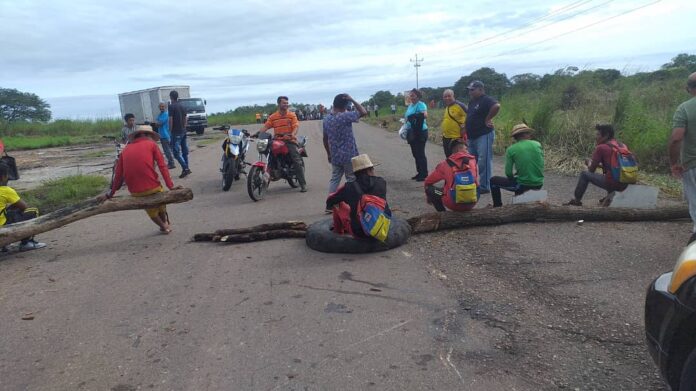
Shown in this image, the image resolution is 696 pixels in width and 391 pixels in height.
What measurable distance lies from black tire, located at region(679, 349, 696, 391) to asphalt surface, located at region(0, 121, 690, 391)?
29.2 inches

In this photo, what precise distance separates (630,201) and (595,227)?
1077 mm

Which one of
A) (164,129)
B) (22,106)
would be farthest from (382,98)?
(164,129)

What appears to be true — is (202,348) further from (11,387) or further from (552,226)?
(552,226)

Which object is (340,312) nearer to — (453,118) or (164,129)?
(453,118)

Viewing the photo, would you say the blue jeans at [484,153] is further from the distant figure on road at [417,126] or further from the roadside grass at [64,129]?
the roadside grass at [64,129]

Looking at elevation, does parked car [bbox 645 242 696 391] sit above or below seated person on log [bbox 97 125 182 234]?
below

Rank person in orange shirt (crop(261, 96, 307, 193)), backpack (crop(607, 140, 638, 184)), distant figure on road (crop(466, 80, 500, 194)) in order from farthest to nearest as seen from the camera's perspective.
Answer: person in orange shirt (crop(261, 96, 307, 193)) < distant figure on road (crop(466, 80, 500, 194)) < backpack (crop(607, 140, 638, 184))

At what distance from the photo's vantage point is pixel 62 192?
10.7 meters

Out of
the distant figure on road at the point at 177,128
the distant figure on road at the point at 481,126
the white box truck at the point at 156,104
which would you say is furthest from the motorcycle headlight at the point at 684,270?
the white box truck at the point at 156,104

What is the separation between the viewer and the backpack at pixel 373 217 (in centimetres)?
576

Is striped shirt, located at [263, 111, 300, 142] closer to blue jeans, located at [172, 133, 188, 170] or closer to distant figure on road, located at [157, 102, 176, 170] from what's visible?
blue jeans, located at [172, 133, 188, 170]

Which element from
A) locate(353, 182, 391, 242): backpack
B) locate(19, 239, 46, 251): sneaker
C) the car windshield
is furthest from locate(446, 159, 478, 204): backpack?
the car windshield

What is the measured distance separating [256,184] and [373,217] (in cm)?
416

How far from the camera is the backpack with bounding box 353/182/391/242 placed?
5758 mm
